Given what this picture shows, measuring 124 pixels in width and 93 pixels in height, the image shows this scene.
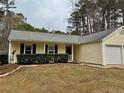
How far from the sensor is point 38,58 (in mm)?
19312

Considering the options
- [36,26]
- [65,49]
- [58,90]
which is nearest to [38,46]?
[65,49]

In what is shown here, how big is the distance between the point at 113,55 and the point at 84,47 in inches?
158

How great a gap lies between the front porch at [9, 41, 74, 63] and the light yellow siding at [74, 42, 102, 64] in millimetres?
1058

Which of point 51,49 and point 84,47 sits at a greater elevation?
point 84,47

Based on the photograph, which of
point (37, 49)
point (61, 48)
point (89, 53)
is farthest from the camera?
point (61, 48)

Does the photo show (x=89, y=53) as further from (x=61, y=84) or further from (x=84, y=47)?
(x=61, y=84)

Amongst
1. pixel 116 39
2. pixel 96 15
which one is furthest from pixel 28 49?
pixel 96 15

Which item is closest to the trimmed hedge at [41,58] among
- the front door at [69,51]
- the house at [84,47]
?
the house at [84,47]

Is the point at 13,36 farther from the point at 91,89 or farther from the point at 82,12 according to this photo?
the point at 82,12

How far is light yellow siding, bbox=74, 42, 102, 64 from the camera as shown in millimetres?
18969

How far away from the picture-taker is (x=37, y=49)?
69.4ft

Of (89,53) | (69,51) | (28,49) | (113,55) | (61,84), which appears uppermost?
(28,49)

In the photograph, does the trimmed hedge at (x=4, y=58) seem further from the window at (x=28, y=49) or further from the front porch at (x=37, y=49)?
the window at (x=28, y=49)

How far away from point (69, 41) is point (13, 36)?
23.3 feet
